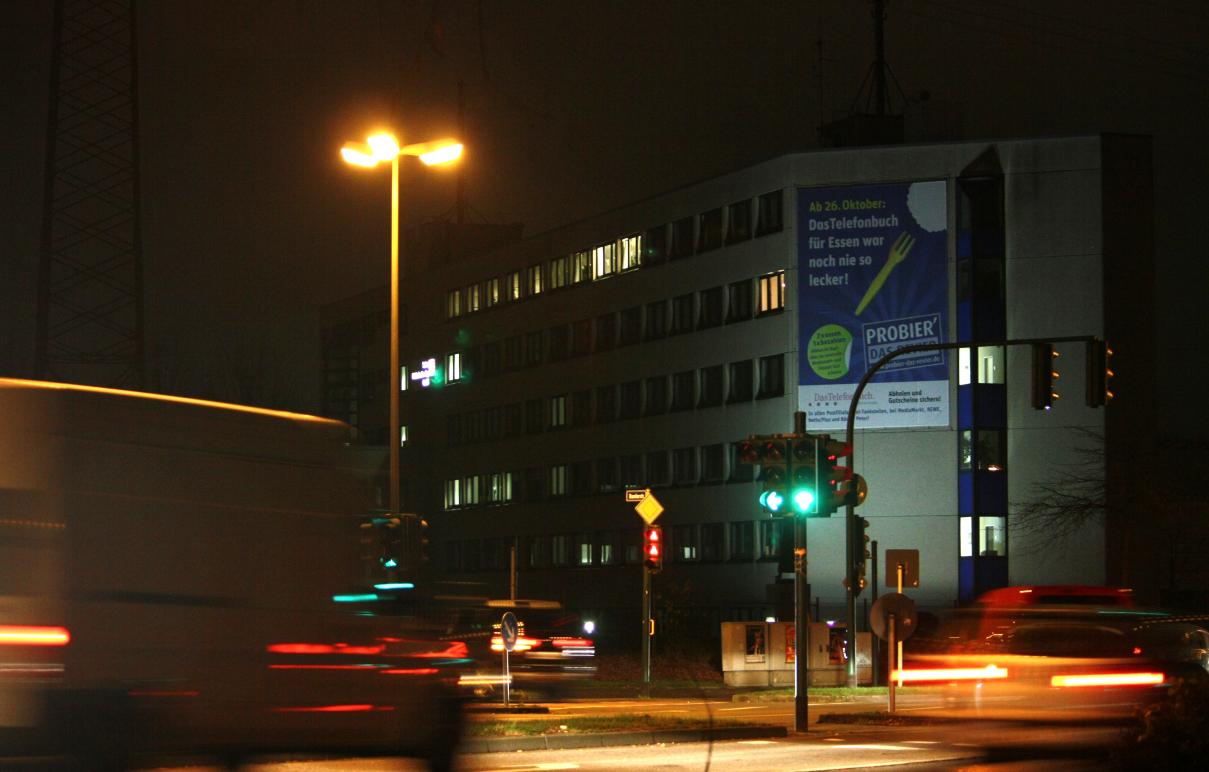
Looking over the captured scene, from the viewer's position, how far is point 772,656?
37469 millimetres

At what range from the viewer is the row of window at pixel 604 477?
2235 inches

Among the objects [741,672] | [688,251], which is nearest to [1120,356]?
[688,251]

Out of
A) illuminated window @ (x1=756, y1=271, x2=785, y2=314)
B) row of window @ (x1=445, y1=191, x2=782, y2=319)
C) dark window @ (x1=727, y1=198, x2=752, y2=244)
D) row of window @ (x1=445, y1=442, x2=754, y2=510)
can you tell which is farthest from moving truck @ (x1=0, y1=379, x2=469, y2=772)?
dark window @ (x1=727, y1=198, x2=752, y2=244)

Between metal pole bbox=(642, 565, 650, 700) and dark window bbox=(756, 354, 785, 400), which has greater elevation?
dark window bbox=(756, 354, 785, 400)

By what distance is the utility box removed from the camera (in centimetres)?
3716

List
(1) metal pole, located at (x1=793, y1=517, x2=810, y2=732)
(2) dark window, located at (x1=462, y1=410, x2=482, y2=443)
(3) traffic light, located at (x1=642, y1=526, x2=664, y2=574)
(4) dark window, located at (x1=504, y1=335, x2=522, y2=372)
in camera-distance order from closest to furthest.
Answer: (1) metal pole, located at (x1=793, y1=517, x2=810, y2=732) < (3) traffic light, located at (x1=642, y1=526, x2=664, y2=574) < (4) dark window, located at (x1=504, y1=335, x2=522, y2=372) < (2) dark window, located at (x1=462, y1=410, x2=482, y2=443)

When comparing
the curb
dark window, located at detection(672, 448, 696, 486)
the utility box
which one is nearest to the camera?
the curb

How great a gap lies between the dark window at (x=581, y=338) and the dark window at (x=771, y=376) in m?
11.1

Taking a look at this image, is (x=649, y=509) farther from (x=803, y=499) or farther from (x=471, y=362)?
(x=471, y=362)

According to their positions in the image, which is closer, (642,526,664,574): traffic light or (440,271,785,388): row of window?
(642,526,664,574): traffic light

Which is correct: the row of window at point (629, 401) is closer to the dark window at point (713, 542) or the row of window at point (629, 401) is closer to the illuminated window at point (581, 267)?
the dark window at point (713, 542)

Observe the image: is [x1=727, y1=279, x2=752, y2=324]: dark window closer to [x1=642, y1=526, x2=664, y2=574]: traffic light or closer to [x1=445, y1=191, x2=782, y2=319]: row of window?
[x1=445, y1=191, x2=782, y2=319]: row of window

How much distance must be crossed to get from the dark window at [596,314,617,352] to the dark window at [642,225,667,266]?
3.13 m

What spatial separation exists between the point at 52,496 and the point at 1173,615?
32.7ft
